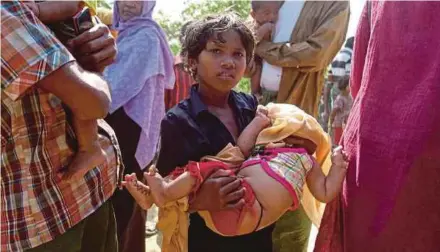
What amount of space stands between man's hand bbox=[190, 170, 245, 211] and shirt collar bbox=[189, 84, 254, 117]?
25cm

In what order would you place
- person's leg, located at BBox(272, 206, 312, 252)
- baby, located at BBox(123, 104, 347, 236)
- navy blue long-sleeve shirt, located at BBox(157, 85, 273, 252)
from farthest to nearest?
person's leg, located at BBox(272, 206, 312, 252) < navy blue long-sleeve shirt, located at BBox(157, 85, 273, 252) < baby, located at BBox(123, 104, 347, 236)

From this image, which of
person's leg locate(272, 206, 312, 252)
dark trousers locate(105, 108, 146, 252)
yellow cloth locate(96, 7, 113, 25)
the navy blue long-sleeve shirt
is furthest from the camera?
yellow cloth locate(96, 7, 113, 25)

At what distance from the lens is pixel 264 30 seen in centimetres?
351

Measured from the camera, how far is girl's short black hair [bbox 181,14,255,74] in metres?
1.82

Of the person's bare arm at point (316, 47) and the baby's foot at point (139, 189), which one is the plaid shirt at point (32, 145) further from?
the person's bare arm at point (316, 47)

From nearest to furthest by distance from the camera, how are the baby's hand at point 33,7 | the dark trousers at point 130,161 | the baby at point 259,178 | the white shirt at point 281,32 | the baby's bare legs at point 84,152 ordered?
the baby's hand at point 33,7
the baby's bare legs at point 84,152
the baby at point 259,178
the dark trousers at point 130,161
the white shirt at point 281,32

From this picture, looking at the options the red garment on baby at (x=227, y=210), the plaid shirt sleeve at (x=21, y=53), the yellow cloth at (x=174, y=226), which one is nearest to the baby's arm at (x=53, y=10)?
the plaid shirt sleeve at (x=21, y=53)

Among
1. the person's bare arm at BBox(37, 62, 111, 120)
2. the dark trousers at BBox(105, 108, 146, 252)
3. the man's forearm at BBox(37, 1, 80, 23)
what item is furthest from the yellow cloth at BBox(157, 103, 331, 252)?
the dark trousers at BBox(105, 108, 146, 252)

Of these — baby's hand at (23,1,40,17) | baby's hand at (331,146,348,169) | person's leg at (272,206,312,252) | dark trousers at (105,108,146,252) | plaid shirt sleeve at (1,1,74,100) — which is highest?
baby's hand at (23,1,40,17)

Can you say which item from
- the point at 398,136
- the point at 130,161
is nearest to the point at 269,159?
the point at 398,136

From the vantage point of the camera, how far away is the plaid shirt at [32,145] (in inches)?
50.5

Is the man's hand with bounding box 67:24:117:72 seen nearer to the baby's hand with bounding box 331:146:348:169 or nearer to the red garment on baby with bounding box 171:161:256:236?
the red garment on baby with bounding box 171:161:256:236

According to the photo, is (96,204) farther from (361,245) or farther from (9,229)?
(361,245)

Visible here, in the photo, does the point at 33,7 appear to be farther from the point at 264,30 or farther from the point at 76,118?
the point at 264,30
